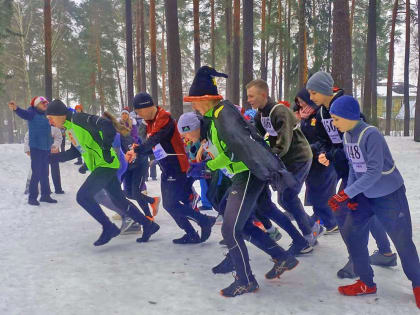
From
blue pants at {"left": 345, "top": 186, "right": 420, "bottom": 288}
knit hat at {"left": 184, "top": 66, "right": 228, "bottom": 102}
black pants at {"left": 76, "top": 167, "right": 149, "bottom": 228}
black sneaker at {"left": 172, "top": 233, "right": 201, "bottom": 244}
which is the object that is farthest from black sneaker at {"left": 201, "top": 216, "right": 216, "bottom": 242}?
blue pants at {"left": 345, "top": 186, "right": 420, "bottom": 288}

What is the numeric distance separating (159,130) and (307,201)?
2329 mm

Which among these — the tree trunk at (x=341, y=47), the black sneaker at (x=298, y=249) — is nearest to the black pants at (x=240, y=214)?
the black sneaker at (x=298, y=249)

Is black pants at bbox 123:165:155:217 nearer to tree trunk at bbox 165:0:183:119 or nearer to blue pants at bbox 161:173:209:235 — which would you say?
blue pants at bbox 161:173:209:235

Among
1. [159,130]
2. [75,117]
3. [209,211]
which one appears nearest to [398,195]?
[159,130]

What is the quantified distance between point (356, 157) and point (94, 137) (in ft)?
10.8

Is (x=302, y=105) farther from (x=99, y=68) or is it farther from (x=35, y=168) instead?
(x=99, y=68)

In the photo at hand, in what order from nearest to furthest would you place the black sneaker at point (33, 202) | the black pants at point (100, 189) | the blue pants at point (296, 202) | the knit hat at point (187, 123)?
the knit hat at point (187, 123), the blue pants at point (296, 202), the black pants at point (100, 189), the black sneaker at point (33, 202)

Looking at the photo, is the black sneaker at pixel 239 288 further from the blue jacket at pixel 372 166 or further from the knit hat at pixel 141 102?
the knit hat at pixel 141 102

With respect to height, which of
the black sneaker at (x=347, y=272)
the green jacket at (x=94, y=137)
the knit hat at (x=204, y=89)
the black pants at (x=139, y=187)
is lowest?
the black sneaker at (x=347, y=272)

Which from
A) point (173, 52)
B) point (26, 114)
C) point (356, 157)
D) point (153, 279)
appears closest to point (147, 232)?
point (153, 279)

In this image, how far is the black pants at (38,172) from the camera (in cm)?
846

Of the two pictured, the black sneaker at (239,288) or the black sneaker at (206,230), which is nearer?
the black sneaker at (239,288)

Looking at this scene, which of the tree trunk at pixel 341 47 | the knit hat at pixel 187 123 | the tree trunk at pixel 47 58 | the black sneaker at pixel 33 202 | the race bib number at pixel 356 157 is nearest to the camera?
the race bib number at pixel 356 157

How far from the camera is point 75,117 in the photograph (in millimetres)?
5477
